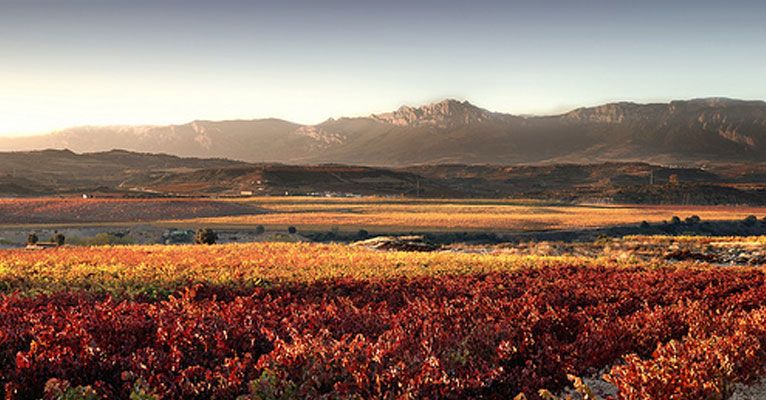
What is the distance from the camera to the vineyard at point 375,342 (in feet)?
21.5

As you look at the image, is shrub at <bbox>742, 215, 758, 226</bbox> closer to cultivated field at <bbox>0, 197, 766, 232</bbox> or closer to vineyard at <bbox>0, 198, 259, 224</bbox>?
cultivated field at <bbox>0, 197, 766, 232</bbox>

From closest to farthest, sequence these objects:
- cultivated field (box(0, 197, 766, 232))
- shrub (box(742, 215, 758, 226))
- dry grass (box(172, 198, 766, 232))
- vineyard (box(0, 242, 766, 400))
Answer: vineyard (box(0, 242, 766, 400)) < dry grass (box(172, 198, 766, 232)) < cultivated field (box(0, 197, 766, 232)) < shrub (box(742, 215, 758, 226))

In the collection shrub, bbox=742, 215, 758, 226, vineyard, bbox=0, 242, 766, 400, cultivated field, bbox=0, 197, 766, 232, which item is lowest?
shrub, bbox=742, 215, 758, 226

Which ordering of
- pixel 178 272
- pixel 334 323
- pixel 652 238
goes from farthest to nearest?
pixel 652 238
pixel 178 272
pixel 334 323

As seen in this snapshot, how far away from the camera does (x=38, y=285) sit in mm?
16094

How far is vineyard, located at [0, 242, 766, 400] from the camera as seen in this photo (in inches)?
258

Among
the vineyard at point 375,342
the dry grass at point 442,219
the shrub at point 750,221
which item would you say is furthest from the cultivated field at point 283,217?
the vineyard at point 375,342

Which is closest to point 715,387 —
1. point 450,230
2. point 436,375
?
point 436,375

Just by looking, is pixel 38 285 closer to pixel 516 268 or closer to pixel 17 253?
pixel 17 253

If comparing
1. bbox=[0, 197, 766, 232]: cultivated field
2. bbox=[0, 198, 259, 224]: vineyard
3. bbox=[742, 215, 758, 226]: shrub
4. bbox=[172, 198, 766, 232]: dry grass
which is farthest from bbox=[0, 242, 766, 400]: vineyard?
bbox=[0, 198, 259, 224]: vineyard

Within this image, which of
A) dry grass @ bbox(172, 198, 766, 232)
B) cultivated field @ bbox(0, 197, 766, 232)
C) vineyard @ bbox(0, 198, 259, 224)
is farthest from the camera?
vineyard @ bbox(0, 198, 259, 224)

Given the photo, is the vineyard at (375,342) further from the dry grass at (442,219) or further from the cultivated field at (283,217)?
the dry grass at (442,219)

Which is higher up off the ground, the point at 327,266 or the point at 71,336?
the point at 71,336

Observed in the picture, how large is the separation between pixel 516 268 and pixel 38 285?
13804 millimetres
